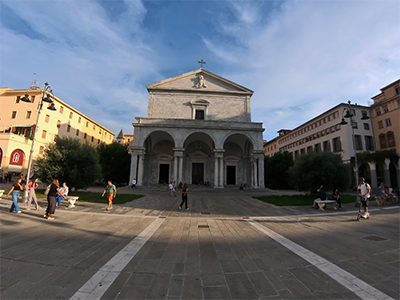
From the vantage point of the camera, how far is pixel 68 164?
1526 centimetres

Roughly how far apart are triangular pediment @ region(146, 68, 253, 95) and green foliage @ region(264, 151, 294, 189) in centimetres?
1225

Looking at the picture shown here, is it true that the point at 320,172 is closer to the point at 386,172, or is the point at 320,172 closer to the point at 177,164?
the point at 177,164

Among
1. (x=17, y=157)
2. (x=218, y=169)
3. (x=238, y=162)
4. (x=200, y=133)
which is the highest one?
(x=200, y=133)

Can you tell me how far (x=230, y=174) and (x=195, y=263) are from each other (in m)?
27.0

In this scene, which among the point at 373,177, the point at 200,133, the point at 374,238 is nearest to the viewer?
the point at 374,238

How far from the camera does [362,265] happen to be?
11.9ft

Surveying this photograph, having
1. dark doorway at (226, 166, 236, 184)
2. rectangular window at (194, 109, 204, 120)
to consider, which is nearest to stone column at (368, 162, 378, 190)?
dark doorway at (226, 166, 236, 184)

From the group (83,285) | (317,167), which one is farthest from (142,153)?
(83,285)

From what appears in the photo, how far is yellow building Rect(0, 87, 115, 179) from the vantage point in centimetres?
2897

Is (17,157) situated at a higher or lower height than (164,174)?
higher

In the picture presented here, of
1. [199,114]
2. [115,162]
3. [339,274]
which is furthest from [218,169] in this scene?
[339,274]

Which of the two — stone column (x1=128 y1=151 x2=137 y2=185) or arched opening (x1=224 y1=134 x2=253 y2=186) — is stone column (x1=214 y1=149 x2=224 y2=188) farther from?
stone column (x1=128 y1=151 x2=137 y2=185)

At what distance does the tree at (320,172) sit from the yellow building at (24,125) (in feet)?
92.3

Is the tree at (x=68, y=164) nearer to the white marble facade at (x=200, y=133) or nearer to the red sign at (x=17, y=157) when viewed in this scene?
the white marble facade at (x=200, y=133)
